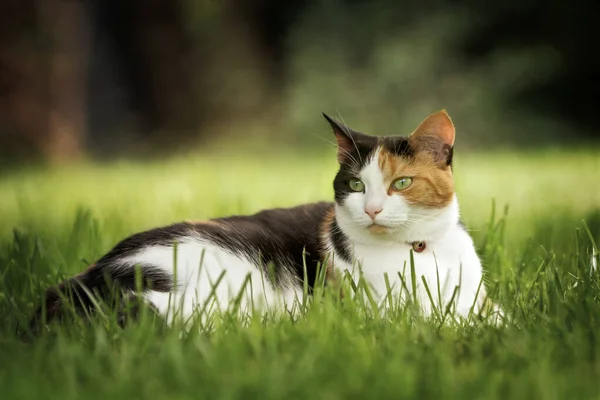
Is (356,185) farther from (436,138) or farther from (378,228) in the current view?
(436,138)

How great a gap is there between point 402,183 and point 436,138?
0.16m

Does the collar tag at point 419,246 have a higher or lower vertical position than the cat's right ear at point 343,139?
lower

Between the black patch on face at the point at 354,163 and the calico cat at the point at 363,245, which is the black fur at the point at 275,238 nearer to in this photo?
the calico cat at the point at 363,245

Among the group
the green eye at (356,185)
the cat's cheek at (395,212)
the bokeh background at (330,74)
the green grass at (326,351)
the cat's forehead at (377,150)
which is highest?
the bokeh background at (330,74)

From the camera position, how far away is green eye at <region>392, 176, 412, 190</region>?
6.77ft

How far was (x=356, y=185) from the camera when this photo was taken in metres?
2.12

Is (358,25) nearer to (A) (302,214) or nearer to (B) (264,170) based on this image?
(B) (264,170)

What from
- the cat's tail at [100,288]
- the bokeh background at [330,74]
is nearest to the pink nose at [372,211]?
the cat's tail at [100,288]

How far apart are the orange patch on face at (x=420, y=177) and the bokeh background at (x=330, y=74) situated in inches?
260

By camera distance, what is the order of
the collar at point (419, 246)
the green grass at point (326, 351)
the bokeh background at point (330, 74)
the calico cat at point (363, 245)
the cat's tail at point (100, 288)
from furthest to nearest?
the bokeh background at point (330, 74) → the collar at point (419, 246) → the calico cat at point (363, 245) → the cat's tail at point (100, 288) → the green grass at point (326, 351)

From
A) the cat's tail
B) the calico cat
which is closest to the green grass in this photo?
the cat's tail

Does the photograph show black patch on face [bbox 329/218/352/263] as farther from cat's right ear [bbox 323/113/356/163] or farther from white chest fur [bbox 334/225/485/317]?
cat's right ear [bbox 323/113/356/163]

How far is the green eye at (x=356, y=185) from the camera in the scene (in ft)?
6.91

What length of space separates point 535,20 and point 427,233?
8.11 metres
